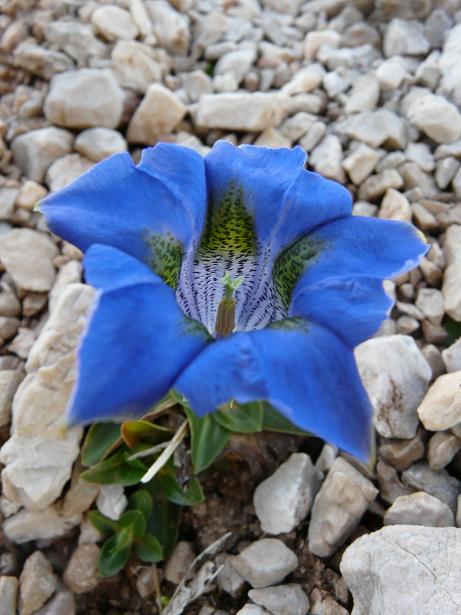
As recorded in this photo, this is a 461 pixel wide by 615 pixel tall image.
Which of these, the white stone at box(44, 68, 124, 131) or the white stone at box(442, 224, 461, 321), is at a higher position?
the white stone at box(44, 68, 124, 131)

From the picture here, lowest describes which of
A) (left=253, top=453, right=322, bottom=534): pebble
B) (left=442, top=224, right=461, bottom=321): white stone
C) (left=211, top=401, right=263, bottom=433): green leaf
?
(left=253, top=453, right=322, bottom=534): pebble

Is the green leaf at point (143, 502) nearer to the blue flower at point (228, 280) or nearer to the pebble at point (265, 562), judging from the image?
the pebble at point (265, 562)

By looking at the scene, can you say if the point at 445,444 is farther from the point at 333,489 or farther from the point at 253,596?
the point at 253,596

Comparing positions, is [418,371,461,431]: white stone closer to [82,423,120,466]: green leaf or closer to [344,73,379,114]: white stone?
[82,423,120,466]: green leaf

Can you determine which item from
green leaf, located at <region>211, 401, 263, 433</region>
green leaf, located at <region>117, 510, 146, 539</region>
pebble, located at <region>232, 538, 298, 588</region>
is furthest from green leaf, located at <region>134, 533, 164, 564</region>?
green leaf, located at <region>211, 401, 263, 433</region>

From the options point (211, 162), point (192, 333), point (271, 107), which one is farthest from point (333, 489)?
point (271, 107)

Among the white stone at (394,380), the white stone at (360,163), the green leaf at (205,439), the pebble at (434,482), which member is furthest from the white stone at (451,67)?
the green leaf at (205,439)
